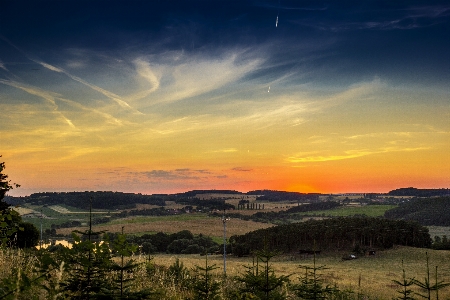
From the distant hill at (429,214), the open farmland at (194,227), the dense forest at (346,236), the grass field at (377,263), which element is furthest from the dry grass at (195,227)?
the distant hill at (429,214)

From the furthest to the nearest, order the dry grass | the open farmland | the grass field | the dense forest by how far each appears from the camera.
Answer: the open farmland
the dry grass
the dense forest
the grass field

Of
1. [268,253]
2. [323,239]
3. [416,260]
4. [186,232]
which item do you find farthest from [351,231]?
[268,253]

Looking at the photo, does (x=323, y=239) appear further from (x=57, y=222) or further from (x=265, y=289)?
(x=57, y=222)

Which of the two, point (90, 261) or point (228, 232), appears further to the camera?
point (228, 232)

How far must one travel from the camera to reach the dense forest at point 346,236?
8494cm

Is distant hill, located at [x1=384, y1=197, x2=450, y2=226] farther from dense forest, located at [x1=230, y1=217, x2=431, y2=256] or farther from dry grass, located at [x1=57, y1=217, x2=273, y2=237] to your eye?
dense forest, located at [x1=230, y1=217, x2=431, y2=256]

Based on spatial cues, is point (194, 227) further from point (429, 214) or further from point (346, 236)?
point (429, 214)

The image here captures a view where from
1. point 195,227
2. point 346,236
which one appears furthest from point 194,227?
point 346,236

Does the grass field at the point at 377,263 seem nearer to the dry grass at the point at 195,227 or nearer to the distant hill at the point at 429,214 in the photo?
the dry grass at the point at 195,227

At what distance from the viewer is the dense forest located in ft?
279

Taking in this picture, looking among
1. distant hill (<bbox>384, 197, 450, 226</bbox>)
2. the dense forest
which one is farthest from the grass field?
distant hill (<bbox>384, 197, 450, 226</bbox>)

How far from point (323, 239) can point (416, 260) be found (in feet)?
83.7

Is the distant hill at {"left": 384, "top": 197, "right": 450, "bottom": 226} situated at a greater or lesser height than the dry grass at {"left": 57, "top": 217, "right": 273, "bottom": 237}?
greater

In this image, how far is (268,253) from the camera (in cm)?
894
